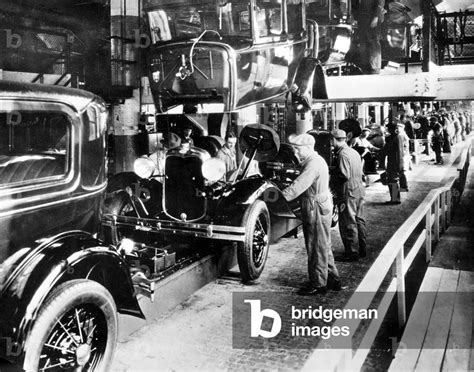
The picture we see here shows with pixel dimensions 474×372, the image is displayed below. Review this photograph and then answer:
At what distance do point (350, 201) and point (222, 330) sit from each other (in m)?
2.71

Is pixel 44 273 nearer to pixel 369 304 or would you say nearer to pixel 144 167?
pixel 369 304

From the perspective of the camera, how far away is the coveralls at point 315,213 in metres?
4.75

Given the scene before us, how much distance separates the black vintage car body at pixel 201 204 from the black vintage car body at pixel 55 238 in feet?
5.68

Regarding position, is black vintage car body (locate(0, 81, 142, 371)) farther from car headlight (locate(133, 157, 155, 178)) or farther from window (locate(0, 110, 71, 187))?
car headlight (locate(133, 157, 155, 178))

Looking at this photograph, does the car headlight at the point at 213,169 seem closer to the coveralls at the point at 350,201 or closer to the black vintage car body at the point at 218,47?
the black vintage car body at the point at 218,47

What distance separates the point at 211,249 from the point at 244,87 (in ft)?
7.16

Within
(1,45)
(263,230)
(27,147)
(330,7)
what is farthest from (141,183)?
(1,45)

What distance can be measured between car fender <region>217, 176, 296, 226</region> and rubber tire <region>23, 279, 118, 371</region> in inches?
84.7

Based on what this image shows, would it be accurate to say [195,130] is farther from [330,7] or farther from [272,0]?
[272,0]

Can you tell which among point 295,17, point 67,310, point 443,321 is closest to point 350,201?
point 443,321

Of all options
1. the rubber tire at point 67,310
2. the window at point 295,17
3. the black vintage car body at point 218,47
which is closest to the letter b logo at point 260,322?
the rubber tire at point 67,310

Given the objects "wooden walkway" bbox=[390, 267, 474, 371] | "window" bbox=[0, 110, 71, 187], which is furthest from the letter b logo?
"window" bbox=[0, 110, 71, 187]

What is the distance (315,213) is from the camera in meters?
4.79

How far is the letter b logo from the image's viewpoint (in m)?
3.98
